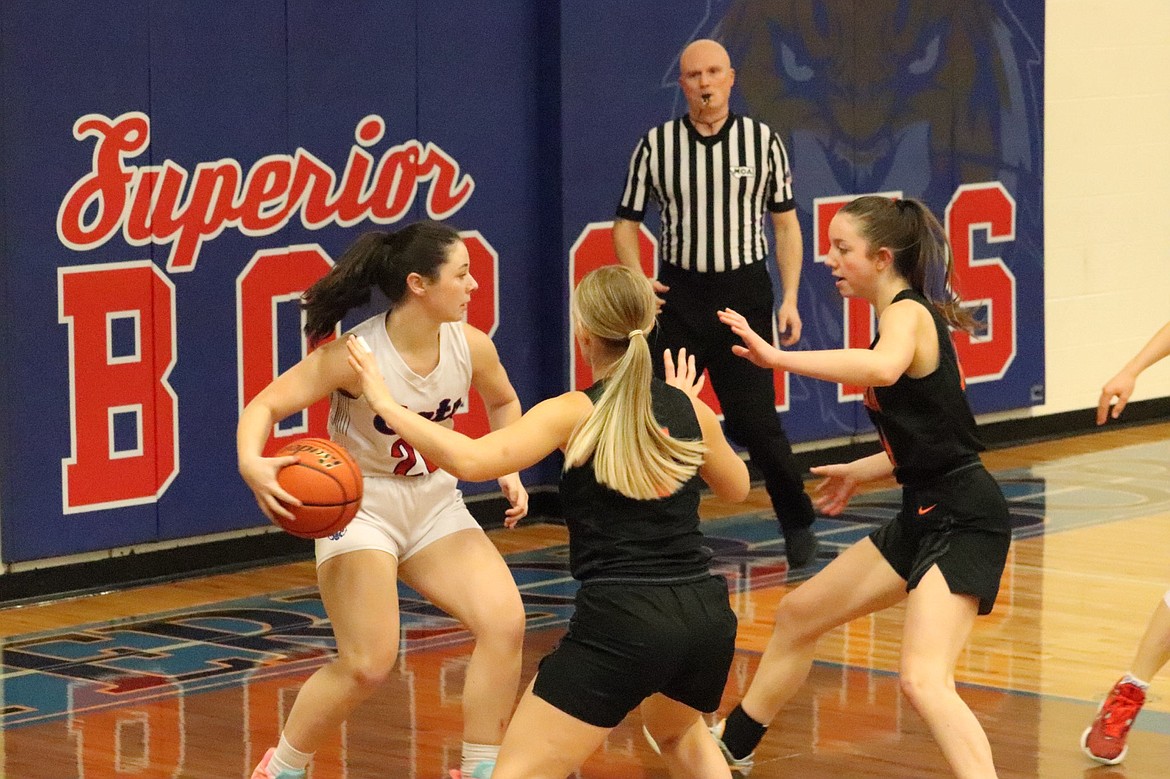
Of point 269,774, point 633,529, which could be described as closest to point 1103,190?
point 269,774

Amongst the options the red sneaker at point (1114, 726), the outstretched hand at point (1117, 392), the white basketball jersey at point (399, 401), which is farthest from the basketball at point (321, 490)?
the red sneaker at point (1114, 726)

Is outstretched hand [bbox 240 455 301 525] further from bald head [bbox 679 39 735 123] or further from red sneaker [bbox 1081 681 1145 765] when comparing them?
bald head [bbox 679 39 735 123]

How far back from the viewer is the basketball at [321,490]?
5207 millimetres

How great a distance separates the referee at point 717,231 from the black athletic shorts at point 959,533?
341 cm

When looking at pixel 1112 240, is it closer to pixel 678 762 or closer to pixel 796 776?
pixel 796 776

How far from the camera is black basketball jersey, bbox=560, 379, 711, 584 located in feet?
15.4

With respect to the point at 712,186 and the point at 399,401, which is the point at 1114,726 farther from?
the point at 712,186

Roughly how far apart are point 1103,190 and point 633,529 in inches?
352

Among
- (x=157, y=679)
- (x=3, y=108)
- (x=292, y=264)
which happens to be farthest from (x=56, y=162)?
(x=157, y=679)

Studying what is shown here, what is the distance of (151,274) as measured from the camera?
28.7 ft

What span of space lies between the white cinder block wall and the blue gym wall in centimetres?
133

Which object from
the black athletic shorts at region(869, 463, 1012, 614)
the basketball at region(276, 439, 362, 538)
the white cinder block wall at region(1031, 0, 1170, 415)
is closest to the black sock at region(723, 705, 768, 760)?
the black athletic shorts at region(869, 463, 1012, 614)

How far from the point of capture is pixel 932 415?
539 centimetres

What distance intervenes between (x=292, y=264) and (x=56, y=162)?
47.7 inches
